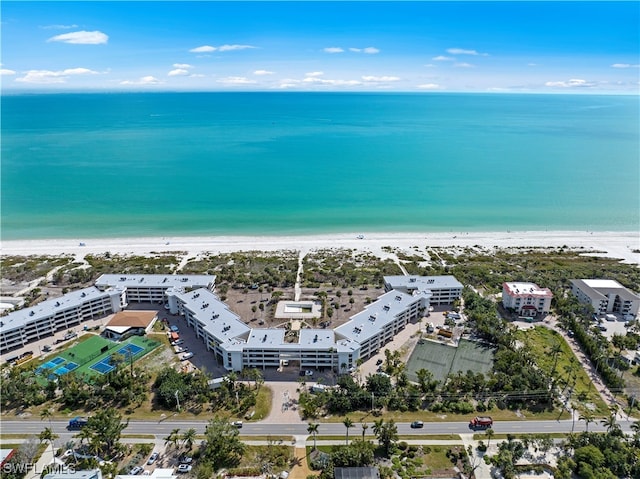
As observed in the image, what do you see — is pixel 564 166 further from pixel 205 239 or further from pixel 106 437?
pixel 106 437

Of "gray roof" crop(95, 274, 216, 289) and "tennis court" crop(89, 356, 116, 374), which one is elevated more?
"gray roof" crop(95, 274, 216, 289)

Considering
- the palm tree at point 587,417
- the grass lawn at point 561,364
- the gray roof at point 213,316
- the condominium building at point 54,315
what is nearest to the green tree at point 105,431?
the gray roof at point 213,316

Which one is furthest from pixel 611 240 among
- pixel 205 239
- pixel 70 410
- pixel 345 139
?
pixel 345 139

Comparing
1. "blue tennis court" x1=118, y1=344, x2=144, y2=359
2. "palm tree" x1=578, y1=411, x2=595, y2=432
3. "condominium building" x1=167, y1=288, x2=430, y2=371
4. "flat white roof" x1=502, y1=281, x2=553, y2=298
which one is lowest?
"palm tree" x1=578, y1=411, x2=595, y2=432

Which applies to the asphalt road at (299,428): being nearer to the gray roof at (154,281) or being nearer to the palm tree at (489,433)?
the palm tree at (489,433)

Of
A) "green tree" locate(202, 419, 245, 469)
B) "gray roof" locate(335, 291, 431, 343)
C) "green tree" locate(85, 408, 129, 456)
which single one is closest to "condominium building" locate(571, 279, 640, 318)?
"gray roof" locate(335, 291, 431, 343)

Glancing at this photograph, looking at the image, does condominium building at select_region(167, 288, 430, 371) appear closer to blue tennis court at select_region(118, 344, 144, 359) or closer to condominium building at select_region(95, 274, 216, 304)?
condominium building at select_region(95, 274, 216, 304)

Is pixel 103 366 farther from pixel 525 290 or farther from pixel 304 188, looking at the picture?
pixel 304 188
